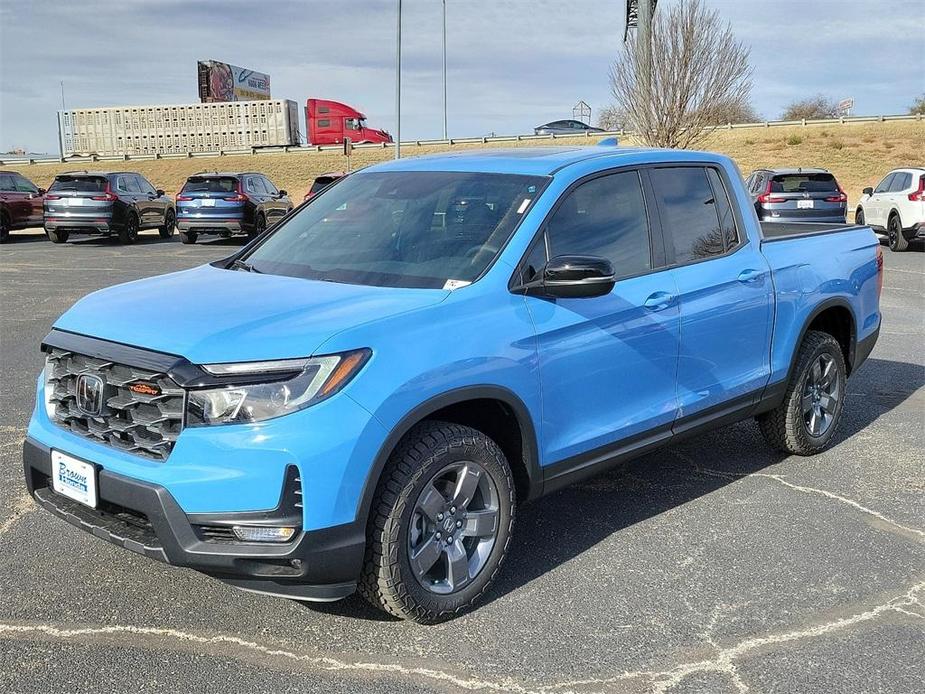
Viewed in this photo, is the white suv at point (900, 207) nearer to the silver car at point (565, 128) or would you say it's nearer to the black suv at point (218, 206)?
the black suv at point (218, 206)

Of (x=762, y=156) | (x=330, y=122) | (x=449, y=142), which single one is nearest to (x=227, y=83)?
(x=330, y=122)

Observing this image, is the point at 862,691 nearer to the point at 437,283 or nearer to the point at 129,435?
the point at 437,283

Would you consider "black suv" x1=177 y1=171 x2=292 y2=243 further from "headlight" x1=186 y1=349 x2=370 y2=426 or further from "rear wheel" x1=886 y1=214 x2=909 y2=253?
"headlight" x1=186 y1=349 x2=370 y2=426

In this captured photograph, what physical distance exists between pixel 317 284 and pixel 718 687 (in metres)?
2.14

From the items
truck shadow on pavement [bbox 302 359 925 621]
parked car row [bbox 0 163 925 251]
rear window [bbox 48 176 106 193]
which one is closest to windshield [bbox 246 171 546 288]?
truck shadow on pavement [bbox 302 359 925 621]

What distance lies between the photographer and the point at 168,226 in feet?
77.8

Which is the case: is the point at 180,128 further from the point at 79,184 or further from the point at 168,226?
the point at 79,184

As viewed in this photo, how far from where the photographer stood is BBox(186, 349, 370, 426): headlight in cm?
294

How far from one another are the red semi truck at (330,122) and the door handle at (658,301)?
62.9 m

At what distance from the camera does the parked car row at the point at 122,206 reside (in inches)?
790

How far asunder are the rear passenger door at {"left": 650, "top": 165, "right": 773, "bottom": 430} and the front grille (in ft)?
7.96

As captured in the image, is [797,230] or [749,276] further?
[797,230]

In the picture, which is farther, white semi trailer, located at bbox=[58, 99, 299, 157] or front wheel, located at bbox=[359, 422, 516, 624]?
white semi trailer, located at bbox=[58, 99, 299, 157]

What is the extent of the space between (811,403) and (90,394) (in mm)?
4183
